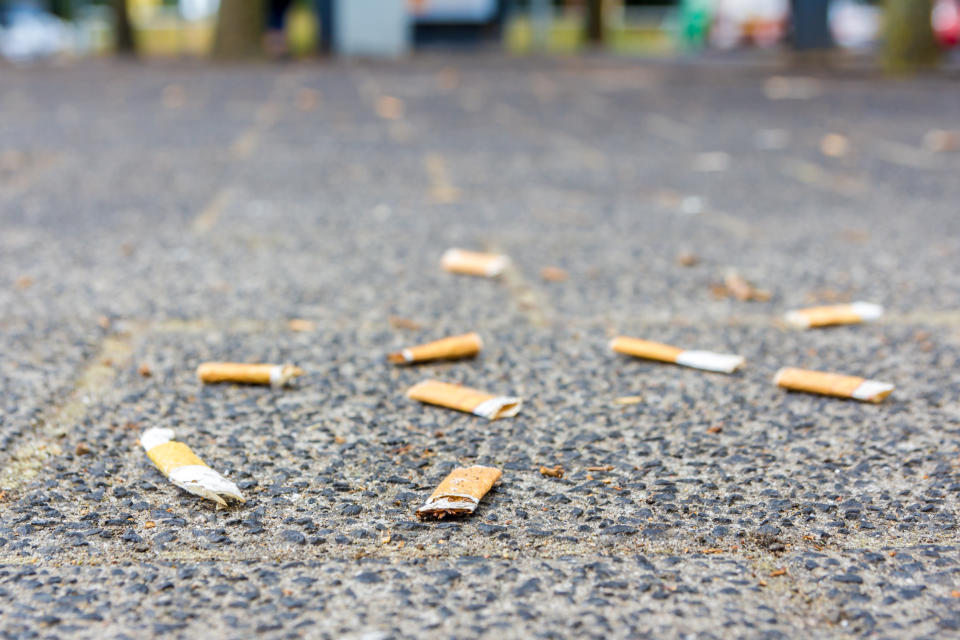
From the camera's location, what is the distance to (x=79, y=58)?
41.3ft

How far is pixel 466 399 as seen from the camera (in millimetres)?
1580

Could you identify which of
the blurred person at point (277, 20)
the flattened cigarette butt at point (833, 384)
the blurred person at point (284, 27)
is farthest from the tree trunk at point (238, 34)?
the flattened cigarette butt at point (833, 384)

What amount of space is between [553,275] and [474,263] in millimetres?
210

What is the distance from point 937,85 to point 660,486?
8258 millimetres

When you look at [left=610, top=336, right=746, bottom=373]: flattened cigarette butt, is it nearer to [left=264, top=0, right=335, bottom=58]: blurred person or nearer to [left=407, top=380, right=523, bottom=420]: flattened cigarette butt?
[left=407, top=380, right=523, bottom=420]: flattened cigarette butt

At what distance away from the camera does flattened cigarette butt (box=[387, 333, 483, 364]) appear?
179 centimetres

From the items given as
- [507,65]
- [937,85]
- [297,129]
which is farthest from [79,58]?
[937,85]

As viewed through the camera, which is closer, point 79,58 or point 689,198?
point 689,198

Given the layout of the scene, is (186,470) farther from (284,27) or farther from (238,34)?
(284,27)

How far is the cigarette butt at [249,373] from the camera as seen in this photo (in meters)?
1.66

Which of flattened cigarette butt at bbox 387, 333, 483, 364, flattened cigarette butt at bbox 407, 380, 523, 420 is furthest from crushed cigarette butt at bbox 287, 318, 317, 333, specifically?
flattened cigarette butt at bbox 407, 380, 523, 420

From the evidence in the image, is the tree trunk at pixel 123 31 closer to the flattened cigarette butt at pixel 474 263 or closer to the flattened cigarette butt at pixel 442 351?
the flattened cigarette butt at pixel 474 263

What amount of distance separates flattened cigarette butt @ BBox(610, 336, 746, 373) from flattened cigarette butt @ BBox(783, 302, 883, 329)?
0.27 metres

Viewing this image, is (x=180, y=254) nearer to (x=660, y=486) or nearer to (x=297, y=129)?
(x=660, y=486)
